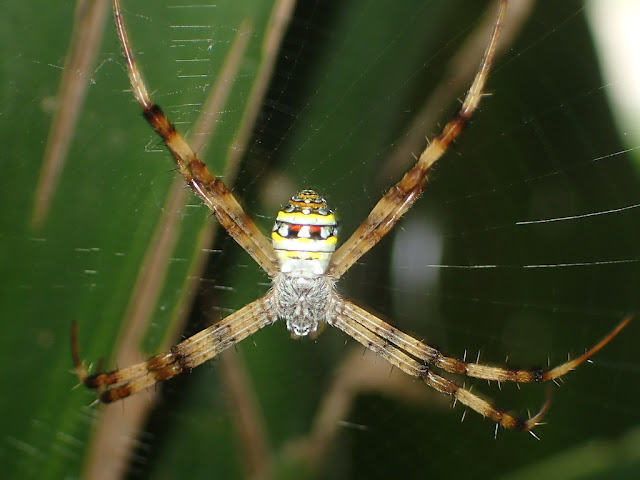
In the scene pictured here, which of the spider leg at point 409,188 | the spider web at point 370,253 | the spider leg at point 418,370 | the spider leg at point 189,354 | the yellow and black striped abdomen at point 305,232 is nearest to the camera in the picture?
the spider web at point 370,253

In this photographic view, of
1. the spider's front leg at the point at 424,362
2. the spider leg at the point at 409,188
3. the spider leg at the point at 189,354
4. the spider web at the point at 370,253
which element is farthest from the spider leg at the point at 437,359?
the spider leg at the point at 189,354

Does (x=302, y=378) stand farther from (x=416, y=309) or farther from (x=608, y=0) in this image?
(x=608, y=0)

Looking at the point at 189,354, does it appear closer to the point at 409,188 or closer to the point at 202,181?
the point at 202,181

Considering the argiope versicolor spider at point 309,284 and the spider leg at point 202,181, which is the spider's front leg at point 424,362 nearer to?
the argiope versicolor spider at point 309,284

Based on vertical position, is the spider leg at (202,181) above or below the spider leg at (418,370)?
above

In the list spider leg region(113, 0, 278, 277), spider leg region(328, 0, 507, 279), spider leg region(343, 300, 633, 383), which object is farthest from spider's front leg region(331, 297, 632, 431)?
spider leg region(113, 0, 278, 277)

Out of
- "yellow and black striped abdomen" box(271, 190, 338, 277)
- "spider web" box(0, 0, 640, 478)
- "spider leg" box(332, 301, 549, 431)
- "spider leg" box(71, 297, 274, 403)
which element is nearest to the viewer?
"spider web" box(0, 0, 640, 478)

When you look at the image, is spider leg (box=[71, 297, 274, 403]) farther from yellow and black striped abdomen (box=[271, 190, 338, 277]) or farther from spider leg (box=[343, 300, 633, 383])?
spider leg (box=[343, 300, 633, 383])

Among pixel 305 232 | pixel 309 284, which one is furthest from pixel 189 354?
pixel 305 232

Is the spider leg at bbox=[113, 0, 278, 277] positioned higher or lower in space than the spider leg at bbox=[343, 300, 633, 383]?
higher
